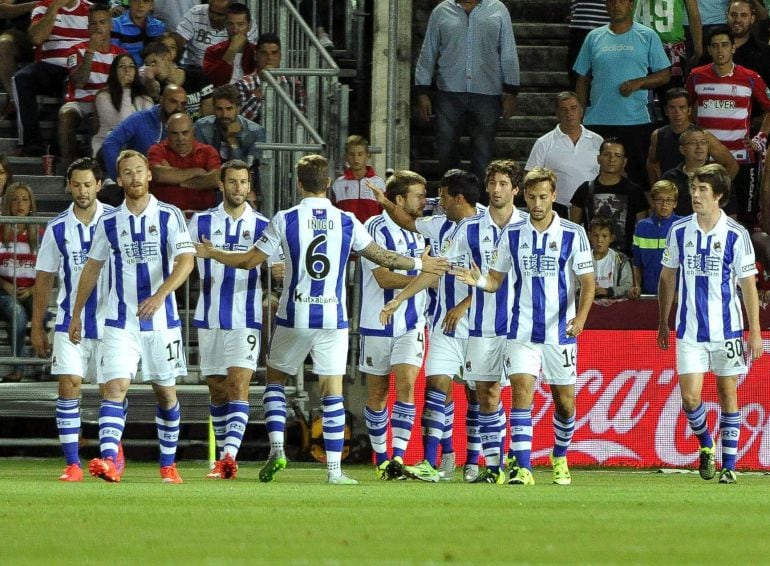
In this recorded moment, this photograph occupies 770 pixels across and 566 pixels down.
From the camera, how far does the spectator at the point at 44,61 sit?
54.9 ft

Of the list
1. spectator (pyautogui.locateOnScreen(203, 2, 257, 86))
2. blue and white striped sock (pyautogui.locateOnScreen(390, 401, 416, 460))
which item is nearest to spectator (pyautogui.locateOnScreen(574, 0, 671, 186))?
spectator (pyautogui.locateOnScreen(203, 2, 257, 86))

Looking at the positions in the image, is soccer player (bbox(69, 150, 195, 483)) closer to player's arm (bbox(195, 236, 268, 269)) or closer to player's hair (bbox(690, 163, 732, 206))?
player's arm (bbox(195, 236, 268, 269))

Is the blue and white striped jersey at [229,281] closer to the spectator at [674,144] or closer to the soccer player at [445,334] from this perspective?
the soccer player at [445,334]

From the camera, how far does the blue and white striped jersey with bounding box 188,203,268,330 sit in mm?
12336

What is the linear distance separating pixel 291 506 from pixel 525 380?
284 centimetres

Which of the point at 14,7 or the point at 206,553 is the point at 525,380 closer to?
the point at 206,553

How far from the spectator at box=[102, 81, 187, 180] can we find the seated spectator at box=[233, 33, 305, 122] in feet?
2.75

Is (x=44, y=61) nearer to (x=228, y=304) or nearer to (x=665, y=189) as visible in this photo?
(x=228, y=304)

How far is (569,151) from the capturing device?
52.6ft

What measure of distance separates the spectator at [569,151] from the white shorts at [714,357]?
400 centimetres

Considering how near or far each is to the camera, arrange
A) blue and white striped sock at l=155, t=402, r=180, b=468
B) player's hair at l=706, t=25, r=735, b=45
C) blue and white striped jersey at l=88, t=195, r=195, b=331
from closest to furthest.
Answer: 1. blue and white striped jersey at l=88, t=195, r=195, b=331
2. blue and white striped sock at l=155, t=402, r=180, b=468
3. player's hair at l=706, t=25, r=735, b=45

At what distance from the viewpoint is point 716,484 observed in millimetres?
11805

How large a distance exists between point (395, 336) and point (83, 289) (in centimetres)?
259

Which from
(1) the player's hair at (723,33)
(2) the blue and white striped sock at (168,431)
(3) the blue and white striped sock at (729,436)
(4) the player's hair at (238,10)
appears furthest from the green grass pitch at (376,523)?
(4) the player's hair at (238,10)
